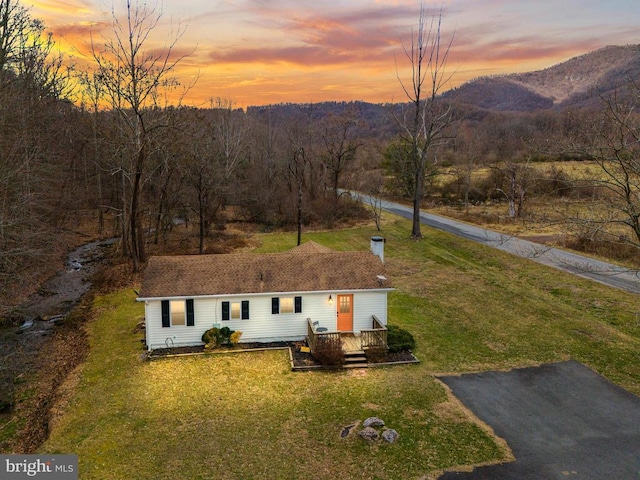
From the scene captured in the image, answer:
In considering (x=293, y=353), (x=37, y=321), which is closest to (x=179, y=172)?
(x=37, y=321)

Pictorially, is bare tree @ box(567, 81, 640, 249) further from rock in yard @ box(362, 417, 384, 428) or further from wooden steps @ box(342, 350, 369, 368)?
wooden steps @ box(342, 350, 369, 368)

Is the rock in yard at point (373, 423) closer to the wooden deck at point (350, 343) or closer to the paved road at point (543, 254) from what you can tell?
the wooden deck at point (350, 343)

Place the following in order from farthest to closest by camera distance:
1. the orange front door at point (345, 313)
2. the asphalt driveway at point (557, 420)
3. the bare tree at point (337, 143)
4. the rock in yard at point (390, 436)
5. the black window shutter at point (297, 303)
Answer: the bare tree at point (337, 143) < the orange front door at point (345, 313) < the black window shutter at point (297, 303) < the rock in yard at point (390, 436) < the asphalt driveway at point (557, 420)

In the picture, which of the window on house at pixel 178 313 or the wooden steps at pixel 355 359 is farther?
the window on house at pixel 178 313

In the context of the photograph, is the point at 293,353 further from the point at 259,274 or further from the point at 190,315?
the point at 190,315

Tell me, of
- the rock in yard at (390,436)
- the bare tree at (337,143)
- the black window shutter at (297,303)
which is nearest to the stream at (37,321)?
the black window shutter at (297,303)

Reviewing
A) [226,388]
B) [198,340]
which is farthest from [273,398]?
[198,340]

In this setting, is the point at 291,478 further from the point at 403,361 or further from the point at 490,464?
the point at 403,361
